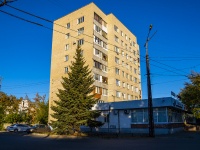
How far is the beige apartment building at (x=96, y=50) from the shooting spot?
4625 centimetres

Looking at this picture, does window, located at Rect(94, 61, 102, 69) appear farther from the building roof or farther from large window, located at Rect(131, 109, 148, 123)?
large window, located at Rect(131, 109, 148, 123)

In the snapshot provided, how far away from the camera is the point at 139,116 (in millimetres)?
30969

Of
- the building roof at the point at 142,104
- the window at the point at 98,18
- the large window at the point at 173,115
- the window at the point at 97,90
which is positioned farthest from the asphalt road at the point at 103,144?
the window at the point at 98,18

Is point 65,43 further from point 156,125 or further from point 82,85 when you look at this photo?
point 156,125

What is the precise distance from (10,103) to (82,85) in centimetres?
3070

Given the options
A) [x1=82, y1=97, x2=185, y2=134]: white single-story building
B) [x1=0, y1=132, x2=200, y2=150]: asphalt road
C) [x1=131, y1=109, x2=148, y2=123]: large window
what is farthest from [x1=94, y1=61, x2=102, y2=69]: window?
[x1=0, y1=132, x2=200, y2=150]: asphalt road

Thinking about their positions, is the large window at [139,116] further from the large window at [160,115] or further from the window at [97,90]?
the window at [97,90]

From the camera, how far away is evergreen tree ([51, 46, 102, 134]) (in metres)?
26.6

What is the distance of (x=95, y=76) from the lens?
45031mm

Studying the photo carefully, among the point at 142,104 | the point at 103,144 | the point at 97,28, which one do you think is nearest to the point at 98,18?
the point at 97,28

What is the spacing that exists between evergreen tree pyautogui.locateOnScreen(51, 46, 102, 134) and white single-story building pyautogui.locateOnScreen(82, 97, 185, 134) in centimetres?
604

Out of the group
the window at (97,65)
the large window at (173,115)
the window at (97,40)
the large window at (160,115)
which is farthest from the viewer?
the window at (97,40)

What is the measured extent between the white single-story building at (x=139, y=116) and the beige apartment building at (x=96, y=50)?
1081 cm

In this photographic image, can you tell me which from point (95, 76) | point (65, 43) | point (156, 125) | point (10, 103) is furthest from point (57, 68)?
point (156, 125)
